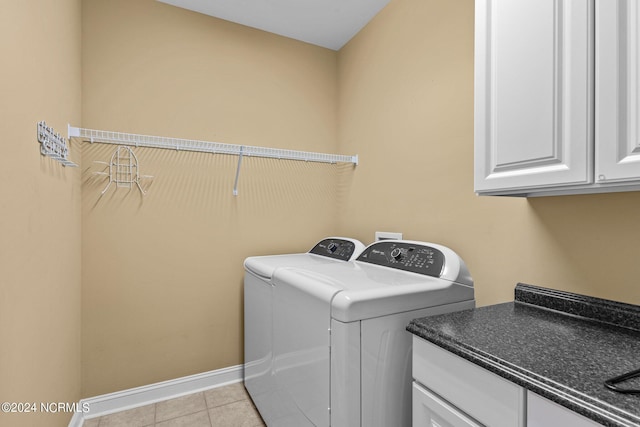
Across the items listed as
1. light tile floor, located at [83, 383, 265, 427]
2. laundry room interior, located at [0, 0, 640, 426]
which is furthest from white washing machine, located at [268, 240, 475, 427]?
light tile floor, located at [83, 383, 265, 427]

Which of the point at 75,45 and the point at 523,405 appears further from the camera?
the point at 75,45

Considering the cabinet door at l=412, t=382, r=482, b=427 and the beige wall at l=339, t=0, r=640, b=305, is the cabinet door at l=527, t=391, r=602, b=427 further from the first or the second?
the beige wall at l=339, t=0, r=640, b=305

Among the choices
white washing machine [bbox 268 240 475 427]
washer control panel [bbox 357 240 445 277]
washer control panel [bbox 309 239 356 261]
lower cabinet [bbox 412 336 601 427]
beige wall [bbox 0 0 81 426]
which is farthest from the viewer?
washer control panel [bbox 309 239 356 261]

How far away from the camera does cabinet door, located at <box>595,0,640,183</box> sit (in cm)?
80

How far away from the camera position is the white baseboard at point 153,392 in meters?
1.94

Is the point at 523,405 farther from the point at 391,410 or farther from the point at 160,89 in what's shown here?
the point at 160,89

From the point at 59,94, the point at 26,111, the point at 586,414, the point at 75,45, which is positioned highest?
the point at 75,45

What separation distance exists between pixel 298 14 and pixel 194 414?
2663mm

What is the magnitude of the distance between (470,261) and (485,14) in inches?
41.2

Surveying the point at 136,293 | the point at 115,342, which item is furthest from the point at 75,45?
the point at 115,342

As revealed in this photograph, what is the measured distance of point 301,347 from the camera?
53.3 inches

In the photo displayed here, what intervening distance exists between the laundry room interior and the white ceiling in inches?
2.7

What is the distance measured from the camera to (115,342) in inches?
78.8

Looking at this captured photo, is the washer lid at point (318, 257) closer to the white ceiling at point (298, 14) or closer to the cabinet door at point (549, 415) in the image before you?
the cabinet door at point (549, 415)
